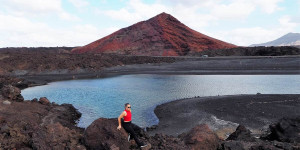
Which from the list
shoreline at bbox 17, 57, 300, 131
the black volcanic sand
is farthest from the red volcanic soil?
the black volcanic sand

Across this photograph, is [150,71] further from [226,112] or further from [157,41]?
[157,41]

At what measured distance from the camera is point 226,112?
23156 mm

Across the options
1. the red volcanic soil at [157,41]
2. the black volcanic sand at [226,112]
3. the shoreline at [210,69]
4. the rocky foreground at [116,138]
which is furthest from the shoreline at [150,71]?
the rocky foreground at [116,138]

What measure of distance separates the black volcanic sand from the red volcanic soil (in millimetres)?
78677

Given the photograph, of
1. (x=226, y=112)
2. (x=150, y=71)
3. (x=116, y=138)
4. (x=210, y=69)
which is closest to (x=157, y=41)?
(x=150, y=71)

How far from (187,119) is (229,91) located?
15.9 metres

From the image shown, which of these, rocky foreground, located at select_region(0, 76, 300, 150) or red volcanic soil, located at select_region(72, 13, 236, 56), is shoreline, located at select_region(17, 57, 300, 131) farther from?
rocky foreground, located at select_region(0, 76, 300, 150)

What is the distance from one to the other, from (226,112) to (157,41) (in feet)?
298

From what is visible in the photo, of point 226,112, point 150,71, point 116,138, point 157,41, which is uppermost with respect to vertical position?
point 157,41

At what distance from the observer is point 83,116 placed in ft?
81.5

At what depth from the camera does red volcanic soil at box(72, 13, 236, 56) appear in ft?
356

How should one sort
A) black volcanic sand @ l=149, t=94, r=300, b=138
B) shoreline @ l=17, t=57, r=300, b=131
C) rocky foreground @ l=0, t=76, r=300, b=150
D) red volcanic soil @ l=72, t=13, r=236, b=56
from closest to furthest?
1. rocky foreground @ l=0, t=76, r=300, b=150
2. black volcanic sand @ l=149, t=94, r=300, b=138
3. shoreline @ l=17, t=57, r=300, b=131
4. red volcanic soil @ l=72, t=13, r=236, b=56

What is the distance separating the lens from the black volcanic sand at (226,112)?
64.2 ft

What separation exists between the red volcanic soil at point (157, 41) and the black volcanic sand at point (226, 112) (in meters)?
78.7
